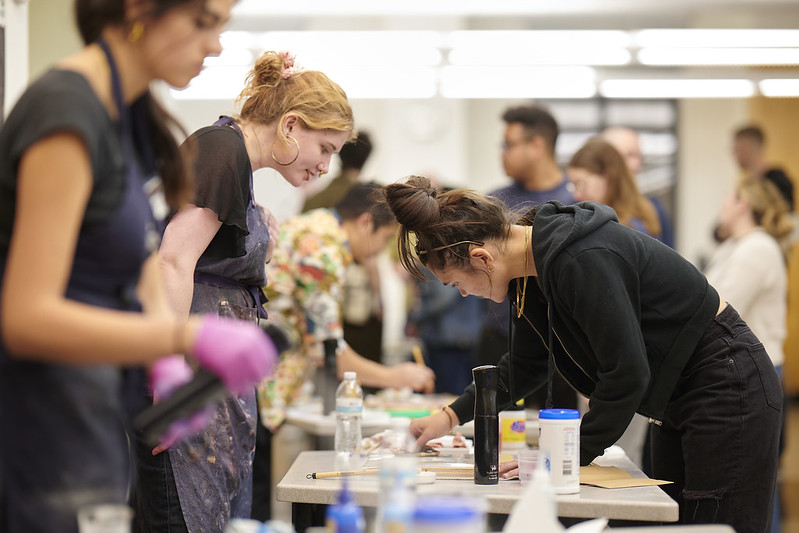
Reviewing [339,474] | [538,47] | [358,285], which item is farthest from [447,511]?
[538,47]

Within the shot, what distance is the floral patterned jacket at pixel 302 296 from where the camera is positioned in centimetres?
304

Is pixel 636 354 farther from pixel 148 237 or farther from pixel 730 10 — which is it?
pixel 730 10

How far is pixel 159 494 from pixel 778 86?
6.30 meters

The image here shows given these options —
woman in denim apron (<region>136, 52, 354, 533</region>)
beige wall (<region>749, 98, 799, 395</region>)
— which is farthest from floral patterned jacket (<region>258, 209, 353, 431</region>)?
beige wall (<region>749, 98, 799, 395</region>)

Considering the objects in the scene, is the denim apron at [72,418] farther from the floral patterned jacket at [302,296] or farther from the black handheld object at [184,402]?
the floral patterned jacket at [302,296]

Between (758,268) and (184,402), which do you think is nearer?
(184,402)

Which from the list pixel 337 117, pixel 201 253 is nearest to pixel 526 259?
pixel 337 117

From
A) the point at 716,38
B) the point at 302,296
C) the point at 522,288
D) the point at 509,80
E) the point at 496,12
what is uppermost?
the point at 496,12

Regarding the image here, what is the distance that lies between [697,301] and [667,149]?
721 centimetres

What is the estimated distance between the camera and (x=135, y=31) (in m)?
1.18

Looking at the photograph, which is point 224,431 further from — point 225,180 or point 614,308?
point 614,308

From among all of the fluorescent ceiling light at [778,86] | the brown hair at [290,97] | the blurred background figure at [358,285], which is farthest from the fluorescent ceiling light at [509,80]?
the brown hair at [290,97]

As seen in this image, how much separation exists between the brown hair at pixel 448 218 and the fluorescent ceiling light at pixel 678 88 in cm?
522

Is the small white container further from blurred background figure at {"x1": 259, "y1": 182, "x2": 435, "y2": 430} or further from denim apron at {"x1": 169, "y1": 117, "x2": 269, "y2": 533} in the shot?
blurred background figure at {"x1": 259, "y1": 182, "x2": 435, "y2": 430}
